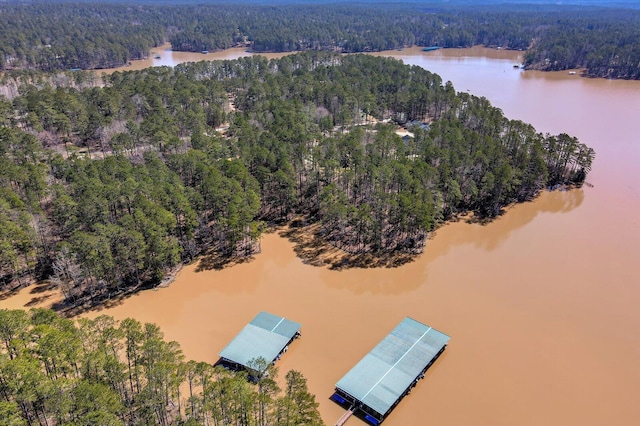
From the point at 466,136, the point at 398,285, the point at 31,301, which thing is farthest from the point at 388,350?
the point at 466,136

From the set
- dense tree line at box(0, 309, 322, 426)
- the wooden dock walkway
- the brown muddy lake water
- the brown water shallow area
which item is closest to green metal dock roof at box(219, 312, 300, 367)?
the brown muddy lake water

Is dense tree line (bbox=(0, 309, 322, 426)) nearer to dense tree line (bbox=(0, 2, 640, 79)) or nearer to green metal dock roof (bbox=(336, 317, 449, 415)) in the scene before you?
green metal dock roof (bbox=(336, 317, 449, 415))

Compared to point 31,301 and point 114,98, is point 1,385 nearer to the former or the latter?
point 31,301

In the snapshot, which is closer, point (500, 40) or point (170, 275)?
point (170, 275)

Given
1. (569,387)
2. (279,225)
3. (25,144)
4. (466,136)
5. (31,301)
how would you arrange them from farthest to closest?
(466,136) < (25,144) < (279,225) < (31,301) < (569,387)

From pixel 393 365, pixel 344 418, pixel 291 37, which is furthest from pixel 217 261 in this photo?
pixel 291 37

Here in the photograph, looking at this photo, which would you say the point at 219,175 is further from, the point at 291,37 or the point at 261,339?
the point at 291,37

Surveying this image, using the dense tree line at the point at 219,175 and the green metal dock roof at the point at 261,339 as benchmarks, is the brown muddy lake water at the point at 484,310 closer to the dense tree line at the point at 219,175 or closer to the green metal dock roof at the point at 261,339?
the green metal dock roof at the point at 261,339
